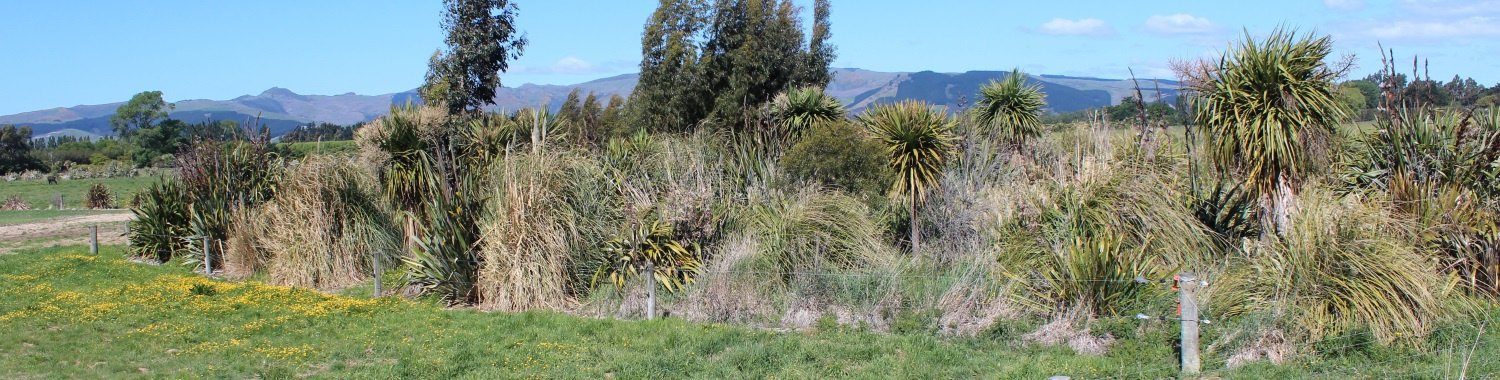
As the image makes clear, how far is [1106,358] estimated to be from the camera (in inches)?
313

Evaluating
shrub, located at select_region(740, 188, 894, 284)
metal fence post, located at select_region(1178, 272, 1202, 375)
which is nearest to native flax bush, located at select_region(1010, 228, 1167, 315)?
metal fence post, located at select_region(1178, 272, 1202, 375)

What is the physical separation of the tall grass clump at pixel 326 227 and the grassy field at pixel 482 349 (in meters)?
2.85

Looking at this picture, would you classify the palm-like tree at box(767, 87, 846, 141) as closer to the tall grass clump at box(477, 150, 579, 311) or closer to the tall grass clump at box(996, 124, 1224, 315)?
the tall grass clump at box(996, 124, 1224, 315)

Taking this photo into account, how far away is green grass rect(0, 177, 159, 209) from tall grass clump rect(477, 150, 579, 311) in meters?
32.1

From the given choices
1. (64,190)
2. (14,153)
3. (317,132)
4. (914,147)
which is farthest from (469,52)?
(14,153)

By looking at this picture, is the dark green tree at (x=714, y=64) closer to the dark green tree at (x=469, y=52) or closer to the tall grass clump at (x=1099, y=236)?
the dark green tree at (x=469, y=52)

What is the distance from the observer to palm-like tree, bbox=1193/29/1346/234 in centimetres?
995

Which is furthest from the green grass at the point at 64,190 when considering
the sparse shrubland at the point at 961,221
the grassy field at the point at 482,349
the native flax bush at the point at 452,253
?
the grassy field at the point at 482,349

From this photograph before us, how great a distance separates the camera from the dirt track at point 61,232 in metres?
22.8

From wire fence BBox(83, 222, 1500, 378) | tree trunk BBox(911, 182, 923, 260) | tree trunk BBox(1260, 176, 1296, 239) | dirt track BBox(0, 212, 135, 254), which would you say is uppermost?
tree trunk BBox(1260, 176, 1296, 239)

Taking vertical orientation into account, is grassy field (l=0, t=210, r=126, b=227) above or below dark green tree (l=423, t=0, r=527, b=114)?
Answer: below

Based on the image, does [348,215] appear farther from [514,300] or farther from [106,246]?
[106,246]

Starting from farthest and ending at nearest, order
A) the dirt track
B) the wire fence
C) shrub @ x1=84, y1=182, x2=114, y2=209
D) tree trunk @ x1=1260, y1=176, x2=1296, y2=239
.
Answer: shrub @ x1=84, y1=182, x2=114, y2=209 → the dirt track → tree trunk @ x1=1260, y1=176, x2=1296, y2=239 → the wire fence

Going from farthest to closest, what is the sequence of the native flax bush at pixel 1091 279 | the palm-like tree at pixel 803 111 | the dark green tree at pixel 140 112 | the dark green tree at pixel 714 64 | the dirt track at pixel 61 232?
the dark green tree at pixel 140 112 → the dark green tree at pixel 714 64 → the dirt track at pixel 61 232 → the palm-like tree at pixel 803 111 → the native flax bush at pixel 1091 279
